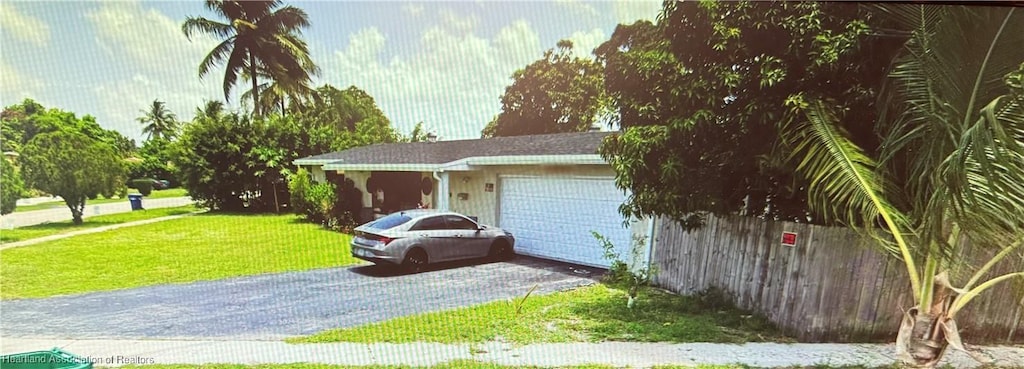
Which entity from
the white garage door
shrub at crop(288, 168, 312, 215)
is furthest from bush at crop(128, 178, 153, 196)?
the white garage door

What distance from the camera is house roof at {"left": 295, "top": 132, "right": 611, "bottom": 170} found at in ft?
22.0

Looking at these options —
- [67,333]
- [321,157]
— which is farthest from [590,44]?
[67,333]

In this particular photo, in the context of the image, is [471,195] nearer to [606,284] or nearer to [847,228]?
[606,284]

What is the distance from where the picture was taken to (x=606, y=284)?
233 inches

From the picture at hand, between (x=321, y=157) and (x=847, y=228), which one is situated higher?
(x=321, y=157)

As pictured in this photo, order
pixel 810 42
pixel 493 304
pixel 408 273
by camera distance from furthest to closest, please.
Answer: pixel 408 273
pixel 493 304
pixel 810 42

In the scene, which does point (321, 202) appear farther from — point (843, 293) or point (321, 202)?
point (843, 293)

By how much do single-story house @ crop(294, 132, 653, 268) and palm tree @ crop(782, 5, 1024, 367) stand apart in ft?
9.76

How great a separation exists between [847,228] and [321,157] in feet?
22.6

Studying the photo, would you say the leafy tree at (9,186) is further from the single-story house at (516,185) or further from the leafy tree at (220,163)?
the single-story house at (516,185)

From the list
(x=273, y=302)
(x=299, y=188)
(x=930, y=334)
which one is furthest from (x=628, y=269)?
(x=299, y=188)

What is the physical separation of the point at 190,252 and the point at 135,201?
1070mm

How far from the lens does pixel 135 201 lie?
6168mm

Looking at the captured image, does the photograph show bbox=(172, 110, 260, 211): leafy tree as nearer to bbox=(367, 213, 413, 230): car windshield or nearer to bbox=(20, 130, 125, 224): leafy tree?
bbox=(20, 130, 125, 224): leafy tree
